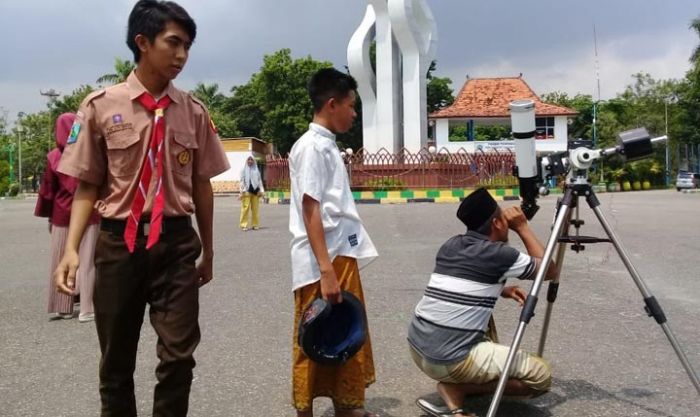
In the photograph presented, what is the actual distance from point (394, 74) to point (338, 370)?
23.7m

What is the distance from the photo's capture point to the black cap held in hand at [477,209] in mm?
3182

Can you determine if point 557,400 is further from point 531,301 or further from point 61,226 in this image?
point 61,226

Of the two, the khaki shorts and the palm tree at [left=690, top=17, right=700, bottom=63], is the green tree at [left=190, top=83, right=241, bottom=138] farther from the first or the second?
the khaki shorts

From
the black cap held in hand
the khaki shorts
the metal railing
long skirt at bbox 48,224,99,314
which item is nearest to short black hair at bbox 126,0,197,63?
the black cap held in hand

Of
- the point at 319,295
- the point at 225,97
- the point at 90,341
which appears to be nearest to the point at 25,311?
the point at 90,341

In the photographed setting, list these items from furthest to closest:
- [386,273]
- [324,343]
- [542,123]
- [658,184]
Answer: [658,184] < [542,123] < [386,273] < [324,343]

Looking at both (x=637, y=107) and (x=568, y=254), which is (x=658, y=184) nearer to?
(x=637, y=107)

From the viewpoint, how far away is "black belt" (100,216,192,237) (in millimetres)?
2561

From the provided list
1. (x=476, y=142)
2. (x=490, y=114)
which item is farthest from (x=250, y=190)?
(x=490, y=114)

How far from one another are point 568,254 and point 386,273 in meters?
2.98

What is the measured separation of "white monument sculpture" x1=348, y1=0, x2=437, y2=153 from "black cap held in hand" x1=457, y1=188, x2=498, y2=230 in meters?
22.7

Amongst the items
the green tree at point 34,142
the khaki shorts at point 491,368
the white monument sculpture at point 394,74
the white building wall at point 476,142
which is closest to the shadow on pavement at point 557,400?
the khaki shorts at point 491,368

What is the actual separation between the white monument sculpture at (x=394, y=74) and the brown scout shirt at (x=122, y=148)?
23.3 m

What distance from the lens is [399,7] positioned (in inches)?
959
